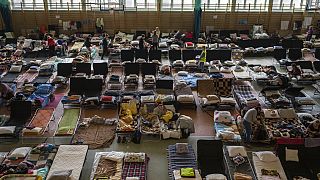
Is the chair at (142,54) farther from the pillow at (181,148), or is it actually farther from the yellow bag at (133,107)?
the pillow at (181,148)

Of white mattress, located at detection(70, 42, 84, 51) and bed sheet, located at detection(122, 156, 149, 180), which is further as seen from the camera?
white mattress, located at detection(70, 42, 84, 51)

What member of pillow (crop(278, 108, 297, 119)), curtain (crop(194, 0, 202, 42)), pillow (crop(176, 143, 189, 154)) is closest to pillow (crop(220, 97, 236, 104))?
pillow (crop(278, 108, 297, 119))

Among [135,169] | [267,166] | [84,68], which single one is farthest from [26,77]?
[267,166]

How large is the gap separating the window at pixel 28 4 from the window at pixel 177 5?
9.13m

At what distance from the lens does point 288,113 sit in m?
14.0

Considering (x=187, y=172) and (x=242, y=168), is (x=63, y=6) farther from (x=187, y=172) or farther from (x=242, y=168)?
(x=242, y=168)

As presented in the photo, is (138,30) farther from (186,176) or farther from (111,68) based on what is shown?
(186,176)

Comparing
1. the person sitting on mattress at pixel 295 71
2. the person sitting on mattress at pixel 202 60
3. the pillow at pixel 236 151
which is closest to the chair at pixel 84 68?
the person sitting on mattress at pixel 202 60

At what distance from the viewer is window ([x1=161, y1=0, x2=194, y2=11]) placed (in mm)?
26558

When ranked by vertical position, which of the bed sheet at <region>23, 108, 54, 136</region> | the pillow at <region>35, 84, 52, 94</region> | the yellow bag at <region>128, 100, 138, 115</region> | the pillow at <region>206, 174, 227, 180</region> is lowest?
the pillow at <region>206, 174, 227, 180</region>

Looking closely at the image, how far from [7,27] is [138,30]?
378 inches

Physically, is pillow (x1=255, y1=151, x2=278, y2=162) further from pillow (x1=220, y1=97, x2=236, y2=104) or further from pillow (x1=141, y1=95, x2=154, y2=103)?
pillow (x1=141, y1=95, x2=154, y2=103)

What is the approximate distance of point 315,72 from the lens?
18.4 meters

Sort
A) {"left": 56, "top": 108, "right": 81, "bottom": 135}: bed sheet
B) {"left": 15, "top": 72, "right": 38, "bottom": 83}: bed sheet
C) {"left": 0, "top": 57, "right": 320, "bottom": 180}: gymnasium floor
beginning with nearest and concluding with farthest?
{"left": 0, "top": 57, "right": 320, "bottom": 180}: gymnasium floor
{"left": 56, "top": 108, "right": 81, "bottom": 135}: bed sheet
{"left": 15, "top": 72, "right": 38, "bottom": 83}: bed sheet
